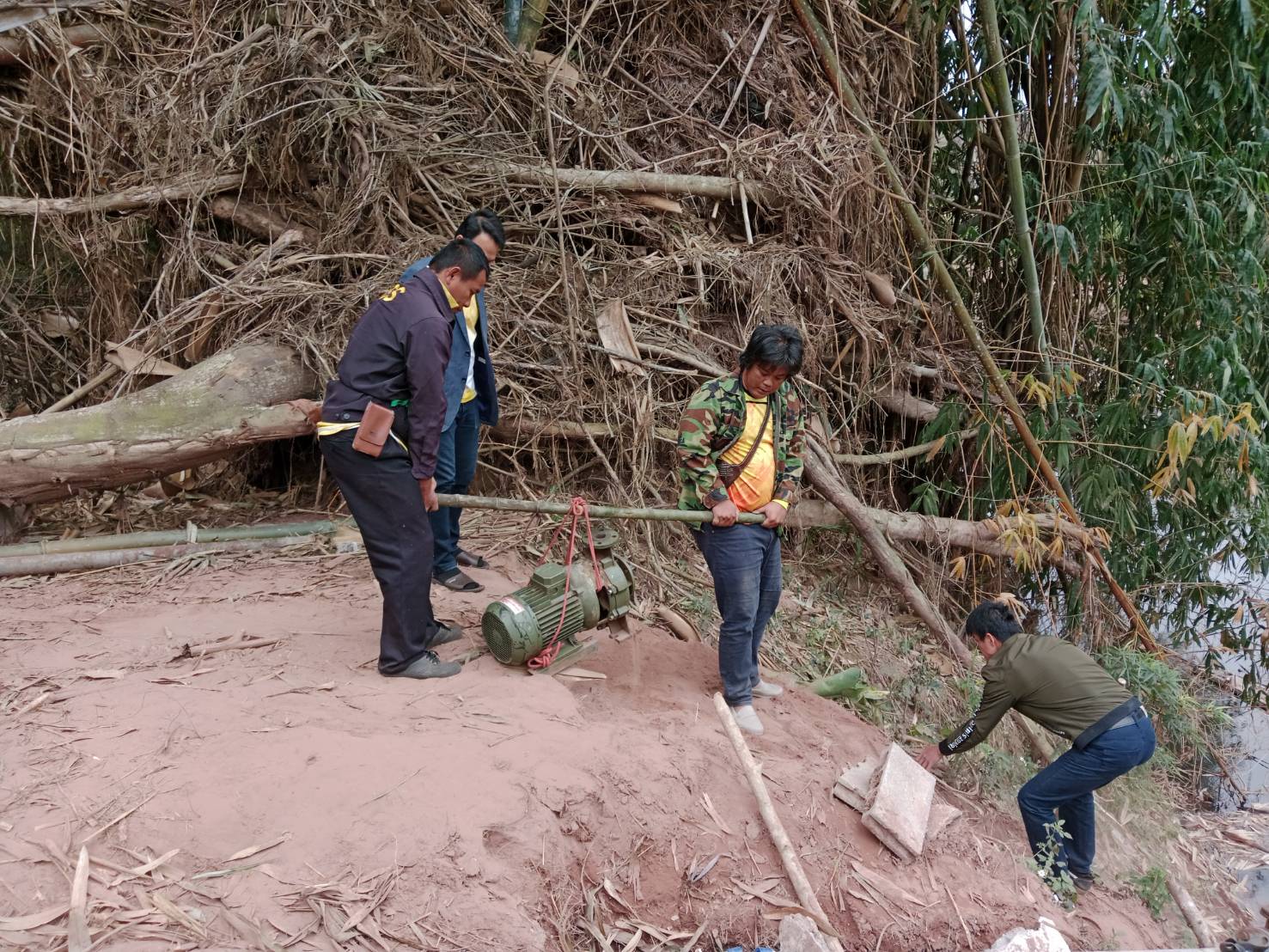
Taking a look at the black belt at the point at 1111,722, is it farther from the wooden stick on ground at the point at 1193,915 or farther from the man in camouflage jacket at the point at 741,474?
the man in camouflage jacket at the point at 741,474

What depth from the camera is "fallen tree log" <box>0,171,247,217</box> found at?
6.06 m

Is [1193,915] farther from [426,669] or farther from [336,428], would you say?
[336,428]

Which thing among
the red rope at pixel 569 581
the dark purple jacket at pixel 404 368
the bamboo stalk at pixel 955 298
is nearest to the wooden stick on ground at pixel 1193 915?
the bamboo stalk at pixel 955 298

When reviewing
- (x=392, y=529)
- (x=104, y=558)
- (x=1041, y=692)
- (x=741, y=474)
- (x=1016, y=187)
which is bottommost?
(x=104, y=558)

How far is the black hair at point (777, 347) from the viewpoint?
3.60m

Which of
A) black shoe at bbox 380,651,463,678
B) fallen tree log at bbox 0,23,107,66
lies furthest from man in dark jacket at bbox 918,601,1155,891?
fallen tree log at bbox 0,23,107,66

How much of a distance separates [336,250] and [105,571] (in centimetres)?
239

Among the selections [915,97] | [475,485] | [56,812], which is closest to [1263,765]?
[915,97]

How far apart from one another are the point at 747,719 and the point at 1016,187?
4194mm

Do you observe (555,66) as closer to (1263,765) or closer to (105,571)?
(105,571)

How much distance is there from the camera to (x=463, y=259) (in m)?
3.61

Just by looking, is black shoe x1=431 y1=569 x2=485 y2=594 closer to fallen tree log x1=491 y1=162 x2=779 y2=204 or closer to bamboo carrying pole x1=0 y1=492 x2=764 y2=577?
bamboo carrying pole x1=0 y1=492 x2=764 y2=577

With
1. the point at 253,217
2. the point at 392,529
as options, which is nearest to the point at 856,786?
the point at 392,529

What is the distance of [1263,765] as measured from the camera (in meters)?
6.95
